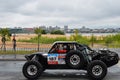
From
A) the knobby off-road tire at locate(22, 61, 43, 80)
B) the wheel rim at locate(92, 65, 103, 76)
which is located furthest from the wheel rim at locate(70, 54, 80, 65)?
the knobby off-road tire at locate(22, 61, 43, 80)

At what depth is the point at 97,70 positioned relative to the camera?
13695mm

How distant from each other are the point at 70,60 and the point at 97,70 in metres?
1.27

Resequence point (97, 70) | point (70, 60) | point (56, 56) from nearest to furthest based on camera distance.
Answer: point (97, 70) < point (70, 60) < point (56, 56)

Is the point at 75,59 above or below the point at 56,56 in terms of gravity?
below

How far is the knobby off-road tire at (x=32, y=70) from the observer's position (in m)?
13.9

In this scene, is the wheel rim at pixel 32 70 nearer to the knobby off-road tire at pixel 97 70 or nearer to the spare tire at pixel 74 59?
the spare tire at pixel 74 59

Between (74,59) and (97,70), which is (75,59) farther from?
(97,70)

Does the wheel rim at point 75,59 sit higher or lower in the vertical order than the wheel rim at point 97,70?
higher

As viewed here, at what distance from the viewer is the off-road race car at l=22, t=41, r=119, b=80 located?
1369 cm

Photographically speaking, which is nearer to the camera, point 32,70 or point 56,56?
point 32,70

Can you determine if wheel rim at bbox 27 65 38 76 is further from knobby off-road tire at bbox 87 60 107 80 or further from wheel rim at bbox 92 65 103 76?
wheel rim at bbox 92 65 103 76

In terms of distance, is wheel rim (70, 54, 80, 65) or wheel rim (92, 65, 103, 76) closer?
wheel rim (92, 65, 103, 76)

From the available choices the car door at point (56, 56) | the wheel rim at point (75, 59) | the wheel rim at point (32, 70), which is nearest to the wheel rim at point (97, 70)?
the wheel rim at point (75, 59)

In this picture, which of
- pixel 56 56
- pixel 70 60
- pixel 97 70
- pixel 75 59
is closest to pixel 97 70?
pixel 97 70
